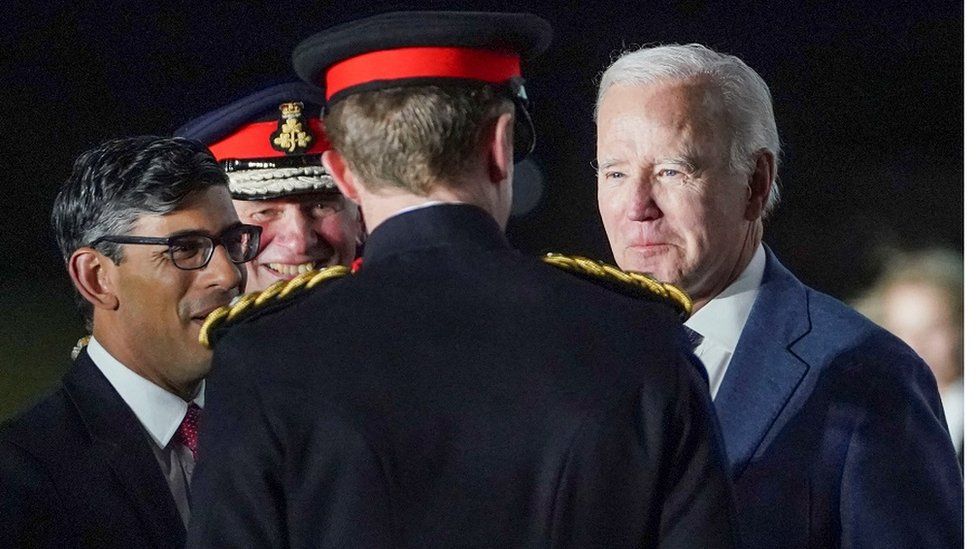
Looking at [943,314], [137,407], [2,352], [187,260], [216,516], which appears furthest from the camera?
[943,314]

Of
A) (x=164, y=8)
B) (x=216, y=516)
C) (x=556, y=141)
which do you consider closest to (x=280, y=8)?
(x=164, y=8)

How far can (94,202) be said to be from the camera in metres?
1.88

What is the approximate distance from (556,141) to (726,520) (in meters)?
1.23

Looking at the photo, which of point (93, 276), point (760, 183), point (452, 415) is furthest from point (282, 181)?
point (452, 415)

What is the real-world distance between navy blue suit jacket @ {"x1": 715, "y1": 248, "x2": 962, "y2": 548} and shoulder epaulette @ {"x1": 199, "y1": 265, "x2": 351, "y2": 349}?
770 mm

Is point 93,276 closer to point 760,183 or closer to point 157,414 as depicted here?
point 157,414

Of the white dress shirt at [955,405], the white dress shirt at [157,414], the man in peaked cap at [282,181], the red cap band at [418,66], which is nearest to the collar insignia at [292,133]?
the man in peaked cap at [282,181]

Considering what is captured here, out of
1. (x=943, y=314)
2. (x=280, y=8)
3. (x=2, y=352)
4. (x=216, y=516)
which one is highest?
(x=280, y=8)

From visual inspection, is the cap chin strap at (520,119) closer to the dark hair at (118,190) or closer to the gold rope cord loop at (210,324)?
the gold rope cord loop at (210,324)

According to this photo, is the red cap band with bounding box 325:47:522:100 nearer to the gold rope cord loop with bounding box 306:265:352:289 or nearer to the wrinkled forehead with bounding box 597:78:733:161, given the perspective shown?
the gold rope cord loop with bounding box 306:265:352:289

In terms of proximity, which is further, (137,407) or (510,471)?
(137,407)

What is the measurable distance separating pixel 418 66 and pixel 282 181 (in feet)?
3.62

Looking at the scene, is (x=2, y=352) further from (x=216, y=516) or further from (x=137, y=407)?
(x=216, y=516)

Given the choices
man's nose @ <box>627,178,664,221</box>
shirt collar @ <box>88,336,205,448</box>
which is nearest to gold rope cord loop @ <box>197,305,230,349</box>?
shirt collar @ <box>88,336,205,448</box>
